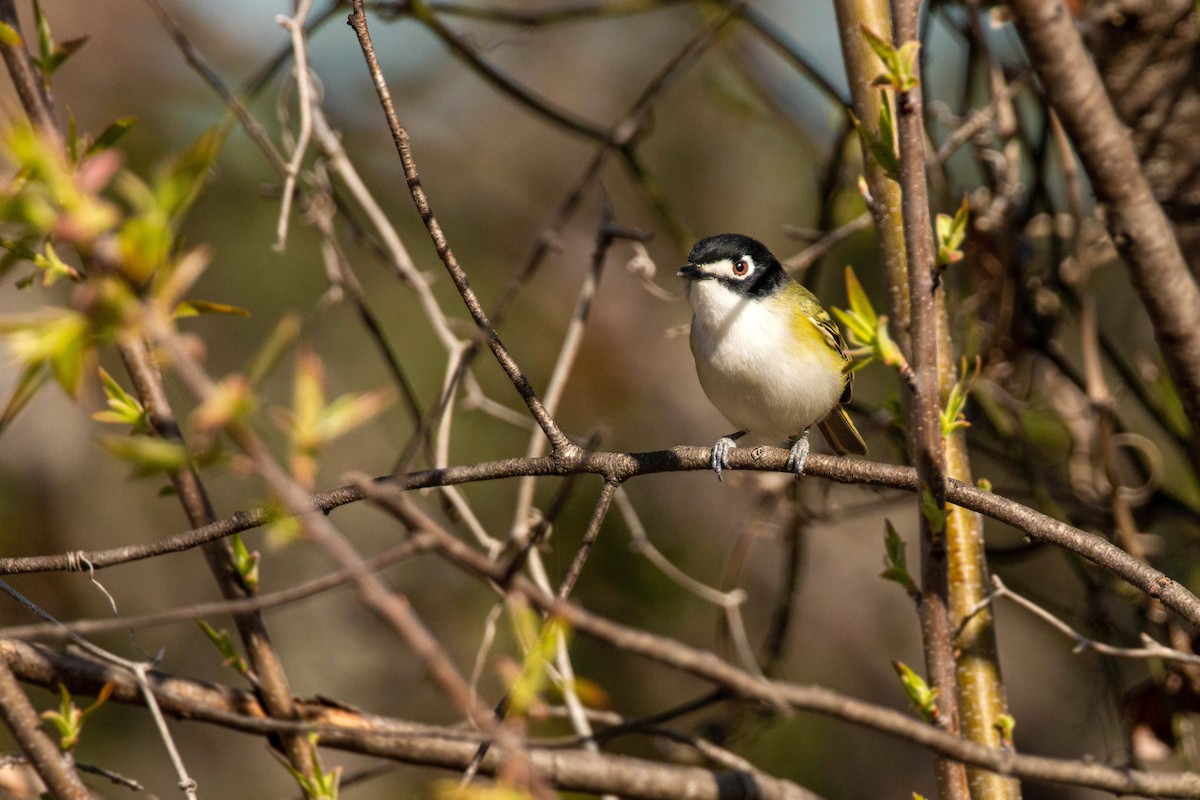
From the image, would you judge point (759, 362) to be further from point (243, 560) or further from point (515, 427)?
point (515, 427)

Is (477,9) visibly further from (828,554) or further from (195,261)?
(828,554)

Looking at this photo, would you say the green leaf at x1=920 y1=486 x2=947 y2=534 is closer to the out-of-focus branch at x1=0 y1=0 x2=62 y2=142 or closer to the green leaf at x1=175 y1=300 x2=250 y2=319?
the green leaf at x1=175 y1=300 x2=250 y2=319

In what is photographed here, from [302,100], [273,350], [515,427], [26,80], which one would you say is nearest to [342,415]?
[273,350]

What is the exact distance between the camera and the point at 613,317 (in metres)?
8.17


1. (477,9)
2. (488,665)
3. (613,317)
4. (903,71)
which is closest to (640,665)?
(488,665)

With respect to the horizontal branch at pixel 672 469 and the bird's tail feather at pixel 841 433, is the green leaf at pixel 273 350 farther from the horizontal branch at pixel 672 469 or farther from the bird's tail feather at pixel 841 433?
the bird's tail feather at pixel 841 433

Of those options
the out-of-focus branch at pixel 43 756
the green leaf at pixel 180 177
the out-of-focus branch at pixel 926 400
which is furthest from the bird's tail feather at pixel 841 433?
the green leaf at pixel 180 177

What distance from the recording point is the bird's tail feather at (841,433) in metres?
4.32

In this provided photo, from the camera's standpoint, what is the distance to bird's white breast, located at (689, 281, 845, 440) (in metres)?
3.91

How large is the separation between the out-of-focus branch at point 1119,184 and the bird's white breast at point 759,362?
4.43 ft

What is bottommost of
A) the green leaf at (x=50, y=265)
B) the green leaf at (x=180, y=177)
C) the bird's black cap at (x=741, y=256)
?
the green leaf at (x=180, y=177)

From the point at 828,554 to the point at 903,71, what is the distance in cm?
662

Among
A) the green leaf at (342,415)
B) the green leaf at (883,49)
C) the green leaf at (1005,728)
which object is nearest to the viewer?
the green leaf at (342,415)

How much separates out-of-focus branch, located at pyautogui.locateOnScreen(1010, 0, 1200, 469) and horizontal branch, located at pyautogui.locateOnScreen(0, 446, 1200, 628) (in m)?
0.76
